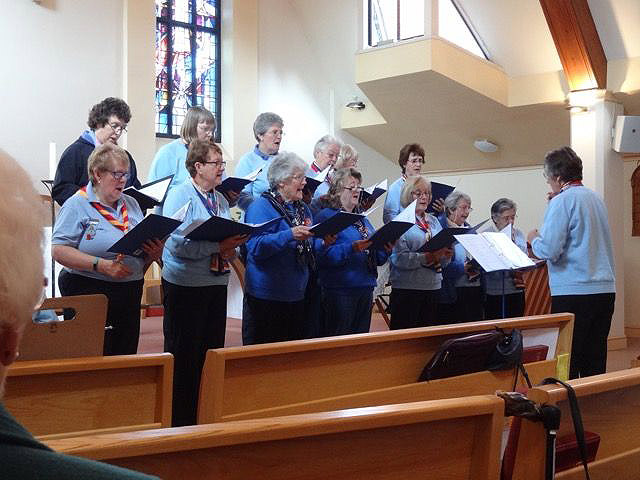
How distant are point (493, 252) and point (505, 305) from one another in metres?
1.31

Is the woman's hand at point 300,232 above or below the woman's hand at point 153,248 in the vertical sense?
above

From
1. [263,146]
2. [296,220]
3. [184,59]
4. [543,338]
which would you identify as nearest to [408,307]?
[296,220]

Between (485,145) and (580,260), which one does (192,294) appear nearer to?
(580,260)

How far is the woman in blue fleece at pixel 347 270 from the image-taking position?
396 cm

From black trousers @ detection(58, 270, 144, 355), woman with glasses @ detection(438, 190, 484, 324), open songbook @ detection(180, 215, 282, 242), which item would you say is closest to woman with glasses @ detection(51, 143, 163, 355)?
black trousers @ detection(58, 270, 144, 355)

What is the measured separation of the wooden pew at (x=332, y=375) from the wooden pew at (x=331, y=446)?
74 cm

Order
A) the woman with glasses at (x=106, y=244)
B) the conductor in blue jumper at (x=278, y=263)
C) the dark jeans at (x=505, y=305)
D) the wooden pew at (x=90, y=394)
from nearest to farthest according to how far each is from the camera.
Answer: the wooden pew at (x=90, y=394) < the woman with glasses at (x=106, y=244) < the conductor in blue jumper at (x=278, y=263) < the dark jeans at (x=505, y=305)

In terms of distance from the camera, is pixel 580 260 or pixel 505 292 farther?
pixel 505 292

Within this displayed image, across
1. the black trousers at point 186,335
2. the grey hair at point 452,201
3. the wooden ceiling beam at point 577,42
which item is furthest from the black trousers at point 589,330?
the wooden ceiling beam at point 577,42

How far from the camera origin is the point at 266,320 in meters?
3.68

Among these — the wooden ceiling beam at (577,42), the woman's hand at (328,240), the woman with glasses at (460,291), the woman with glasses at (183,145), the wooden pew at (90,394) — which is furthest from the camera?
the wooden ceiling beam at (577,42)

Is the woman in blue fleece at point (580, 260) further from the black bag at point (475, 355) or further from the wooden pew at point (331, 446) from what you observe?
the wooden pew at point (331, 446)

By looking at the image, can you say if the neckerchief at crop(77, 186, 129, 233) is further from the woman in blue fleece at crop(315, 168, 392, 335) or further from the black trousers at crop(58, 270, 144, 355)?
the woman in blue fleece at crop(315, 168, 392, 335)

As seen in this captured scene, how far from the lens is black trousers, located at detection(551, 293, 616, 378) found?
146 inches
